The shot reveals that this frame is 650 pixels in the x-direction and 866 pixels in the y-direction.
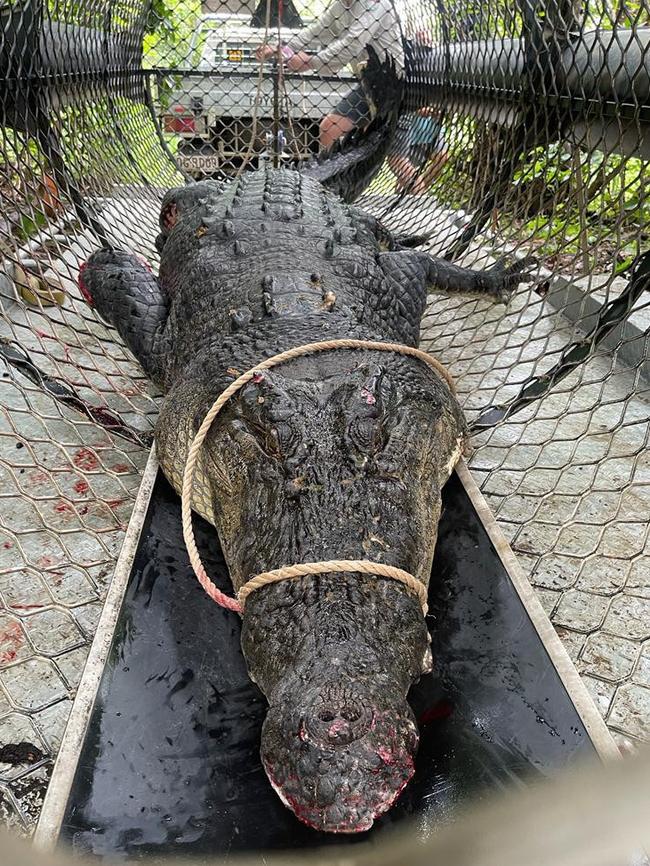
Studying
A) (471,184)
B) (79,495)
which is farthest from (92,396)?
(471,184)

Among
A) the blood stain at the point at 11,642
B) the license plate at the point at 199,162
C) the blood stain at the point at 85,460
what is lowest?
the blood stain at the point at 11,642

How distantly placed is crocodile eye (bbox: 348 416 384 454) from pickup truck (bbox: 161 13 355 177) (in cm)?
518

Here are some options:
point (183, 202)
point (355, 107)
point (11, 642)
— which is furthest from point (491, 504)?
point (355, 107)

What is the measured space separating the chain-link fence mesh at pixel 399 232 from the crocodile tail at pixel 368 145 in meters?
0.11

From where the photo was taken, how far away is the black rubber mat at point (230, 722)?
1.36 m

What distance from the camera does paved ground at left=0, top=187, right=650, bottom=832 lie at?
1.82 m

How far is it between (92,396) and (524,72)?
9.17 ft

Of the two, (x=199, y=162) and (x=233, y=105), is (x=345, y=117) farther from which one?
(x=199, y=162)

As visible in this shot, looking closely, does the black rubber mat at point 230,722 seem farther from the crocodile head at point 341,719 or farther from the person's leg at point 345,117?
the person's leg at point 345,117

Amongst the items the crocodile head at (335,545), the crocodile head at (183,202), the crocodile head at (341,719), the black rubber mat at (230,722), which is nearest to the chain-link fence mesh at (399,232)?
the black rubber mat at (230,722)

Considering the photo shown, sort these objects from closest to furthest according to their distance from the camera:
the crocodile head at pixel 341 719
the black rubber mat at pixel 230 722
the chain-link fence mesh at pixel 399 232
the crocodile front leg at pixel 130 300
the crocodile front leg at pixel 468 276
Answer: the crocodile head at pixel 341 719 < the black rubber mat at pixel 230 722 < the chain-link fence mesh at pixel 399 232 < the crocodile front leg at pixel 130 300 < the crocodile front leg at pixel 468 276

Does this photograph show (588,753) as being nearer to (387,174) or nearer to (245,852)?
(245,852)

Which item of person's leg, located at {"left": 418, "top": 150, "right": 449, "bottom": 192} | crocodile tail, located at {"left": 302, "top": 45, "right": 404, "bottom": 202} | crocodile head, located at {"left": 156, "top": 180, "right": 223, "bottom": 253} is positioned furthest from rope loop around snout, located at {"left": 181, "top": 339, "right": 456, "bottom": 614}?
crocodile tail, located at {"left": 302, "top": 45, "right": 404, "bottom": 202}

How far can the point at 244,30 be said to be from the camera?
7.24 m
